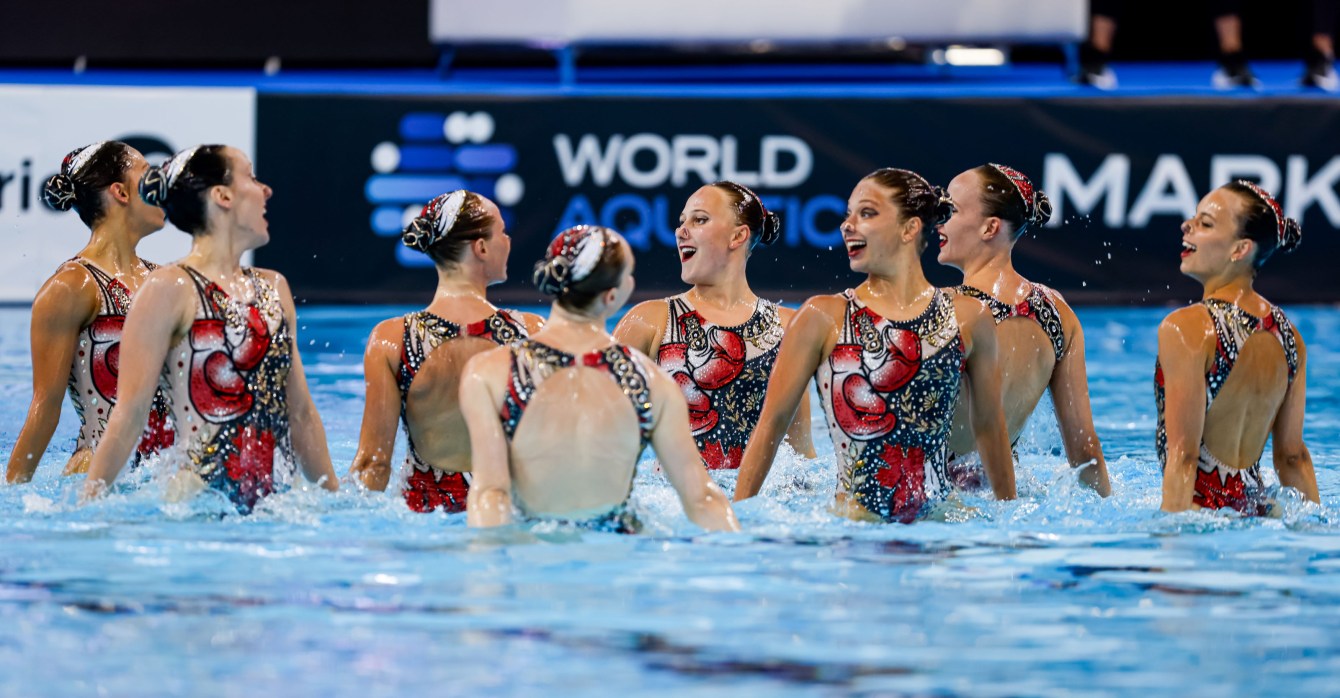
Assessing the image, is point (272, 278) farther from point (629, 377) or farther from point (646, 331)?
point (646, 331)

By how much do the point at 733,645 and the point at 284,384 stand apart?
73.9 inches

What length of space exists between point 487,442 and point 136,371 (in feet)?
3.81

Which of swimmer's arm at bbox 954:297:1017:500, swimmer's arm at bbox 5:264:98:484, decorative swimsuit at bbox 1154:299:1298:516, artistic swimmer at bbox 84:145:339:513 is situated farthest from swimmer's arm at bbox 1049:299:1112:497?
swimmer's arm at bbox 5:264:98:484

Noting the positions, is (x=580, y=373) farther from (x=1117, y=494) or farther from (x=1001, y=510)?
(x=1117, y=494)

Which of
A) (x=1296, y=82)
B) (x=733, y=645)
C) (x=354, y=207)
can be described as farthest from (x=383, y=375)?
(x=1296, y=82)

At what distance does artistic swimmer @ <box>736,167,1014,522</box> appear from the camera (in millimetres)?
5422

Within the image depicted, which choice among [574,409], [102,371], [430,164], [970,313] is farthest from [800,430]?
[430,164]

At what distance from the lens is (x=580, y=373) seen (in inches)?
183

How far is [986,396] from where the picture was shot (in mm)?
5562

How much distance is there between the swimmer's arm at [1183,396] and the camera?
538 centimetres

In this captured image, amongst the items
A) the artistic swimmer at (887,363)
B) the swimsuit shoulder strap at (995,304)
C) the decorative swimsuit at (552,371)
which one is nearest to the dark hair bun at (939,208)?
the artistic swimmer at (887,363)

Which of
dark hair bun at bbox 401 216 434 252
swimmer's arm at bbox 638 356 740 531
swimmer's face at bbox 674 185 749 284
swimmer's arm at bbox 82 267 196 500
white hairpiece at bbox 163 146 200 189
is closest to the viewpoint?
swimmer's arm at bbox 638 356 740 531

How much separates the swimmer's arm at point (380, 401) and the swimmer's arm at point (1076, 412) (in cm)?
246

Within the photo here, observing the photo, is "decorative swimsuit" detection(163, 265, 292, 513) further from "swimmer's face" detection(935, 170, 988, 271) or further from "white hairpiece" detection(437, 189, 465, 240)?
"swimmer's face" detection(935, 170, 988, 271)
